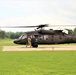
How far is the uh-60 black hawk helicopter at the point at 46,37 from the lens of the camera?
116ft

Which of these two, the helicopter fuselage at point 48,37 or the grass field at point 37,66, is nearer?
the grass field at point 37,66

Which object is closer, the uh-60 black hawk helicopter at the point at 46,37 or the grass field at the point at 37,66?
the grass field at the point at 37,66

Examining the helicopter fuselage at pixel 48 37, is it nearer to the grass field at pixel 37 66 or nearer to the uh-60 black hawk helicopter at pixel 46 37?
the uh-60 black hawk helicopter at pixel 46 37

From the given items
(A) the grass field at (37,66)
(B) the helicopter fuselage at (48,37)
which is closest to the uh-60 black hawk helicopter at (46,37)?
(B) the helicopter fuselage at (48,37)

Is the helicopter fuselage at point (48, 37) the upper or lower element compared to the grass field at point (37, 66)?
upper

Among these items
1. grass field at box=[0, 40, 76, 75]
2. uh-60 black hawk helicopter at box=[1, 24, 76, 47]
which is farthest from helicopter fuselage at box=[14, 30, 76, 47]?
grass field at box=[0, 40, 76, 75]

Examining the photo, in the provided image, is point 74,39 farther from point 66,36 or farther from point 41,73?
point 41,73

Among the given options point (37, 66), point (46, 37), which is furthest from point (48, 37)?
point (37, 66)

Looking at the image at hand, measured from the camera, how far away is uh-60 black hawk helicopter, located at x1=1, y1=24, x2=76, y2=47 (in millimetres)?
35325

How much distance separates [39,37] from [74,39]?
4.93 meters

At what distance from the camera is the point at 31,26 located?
113 ft

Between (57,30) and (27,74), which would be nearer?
(27,74)

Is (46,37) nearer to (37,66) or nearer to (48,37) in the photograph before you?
(48,37)

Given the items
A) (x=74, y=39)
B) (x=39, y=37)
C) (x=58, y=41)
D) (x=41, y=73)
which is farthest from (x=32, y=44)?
(x=41, y=73)
